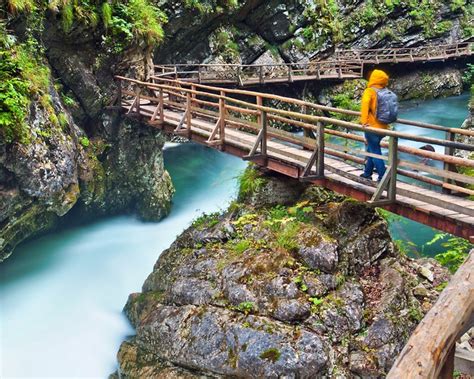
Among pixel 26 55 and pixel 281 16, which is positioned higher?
pixel 281 16

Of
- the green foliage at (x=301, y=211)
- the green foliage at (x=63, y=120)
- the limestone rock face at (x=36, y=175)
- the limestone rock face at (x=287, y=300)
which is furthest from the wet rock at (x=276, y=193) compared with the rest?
the green foliage at (x=63, y=120)

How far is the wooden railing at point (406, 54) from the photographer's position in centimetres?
2892

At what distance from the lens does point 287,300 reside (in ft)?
24.2

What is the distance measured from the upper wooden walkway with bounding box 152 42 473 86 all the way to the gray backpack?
1119 cm

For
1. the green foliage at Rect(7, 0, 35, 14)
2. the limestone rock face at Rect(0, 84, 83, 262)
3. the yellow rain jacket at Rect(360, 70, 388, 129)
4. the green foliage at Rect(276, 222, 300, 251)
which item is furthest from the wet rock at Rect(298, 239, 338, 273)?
the green foliage at Rect(7, 0, 35, 14)

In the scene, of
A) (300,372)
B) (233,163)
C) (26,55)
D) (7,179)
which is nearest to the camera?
(300,372)

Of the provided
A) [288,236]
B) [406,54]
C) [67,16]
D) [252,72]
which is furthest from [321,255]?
[406,54]

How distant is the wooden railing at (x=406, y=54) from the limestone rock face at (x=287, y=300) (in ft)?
70.7

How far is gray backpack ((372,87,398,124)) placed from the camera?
709 cm

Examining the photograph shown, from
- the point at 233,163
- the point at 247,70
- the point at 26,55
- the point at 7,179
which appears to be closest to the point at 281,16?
the point at 247,70

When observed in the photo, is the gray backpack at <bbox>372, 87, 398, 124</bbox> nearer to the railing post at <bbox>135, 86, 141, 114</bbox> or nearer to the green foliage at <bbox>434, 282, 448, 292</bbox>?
the green foliage at <bbox>434, 282, 448, 292</bbox>

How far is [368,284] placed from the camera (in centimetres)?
781

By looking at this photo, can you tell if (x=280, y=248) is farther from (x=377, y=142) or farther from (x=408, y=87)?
(x=408, y=87)

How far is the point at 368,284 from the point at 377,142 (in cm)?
243
